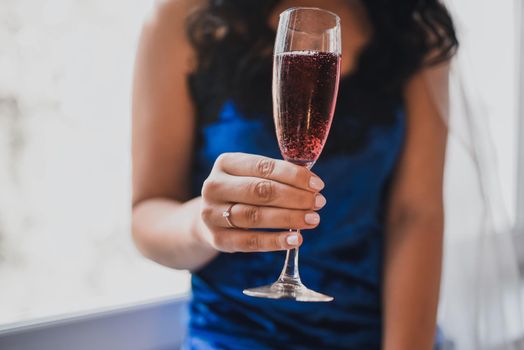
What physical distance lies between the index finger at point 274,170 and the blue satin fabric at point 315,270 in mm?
446

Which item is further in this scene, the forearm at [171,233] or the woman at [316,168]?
the woman at [316,168]

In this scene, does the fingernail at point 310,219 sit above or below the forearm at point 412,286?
above

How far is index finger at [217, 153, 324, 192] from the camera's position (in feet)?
2.00

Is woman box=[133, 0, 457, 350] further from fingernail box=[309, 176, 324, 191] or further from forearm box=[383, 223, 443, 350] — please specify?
fingernail box=[309, 176, 324, 191]

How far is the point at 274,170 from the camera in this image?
2.01ft

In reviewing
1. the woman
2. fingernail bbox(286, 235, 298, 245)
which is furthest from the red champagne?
the woman

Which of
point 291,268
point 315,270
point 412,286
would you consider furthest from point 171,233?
point 412,286

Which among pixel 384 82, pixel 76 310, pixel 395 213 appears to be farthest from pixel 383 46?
pixel 76 310

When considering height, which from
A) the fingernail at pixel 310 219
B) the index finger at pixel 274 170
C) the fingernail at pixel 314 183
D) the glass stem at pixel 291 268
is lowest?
the glass stem at pixel 291 268

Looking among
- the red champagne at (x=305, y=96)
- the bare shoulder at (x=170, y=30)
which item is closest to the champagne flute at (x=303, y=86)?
the red champagne at (x=305, y=96)

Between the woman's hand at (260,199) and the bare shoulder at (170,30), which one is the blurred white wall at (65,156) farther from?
the woman's hand at (260,199)

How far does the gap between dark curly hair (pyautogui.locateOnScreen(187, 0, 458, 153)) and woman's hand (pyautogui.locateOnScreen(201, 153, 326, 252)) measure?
0.47m

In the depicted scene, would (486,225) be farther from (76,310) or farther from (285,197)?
(76,310)

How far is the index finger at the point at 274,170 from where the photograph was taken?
0.61 m
